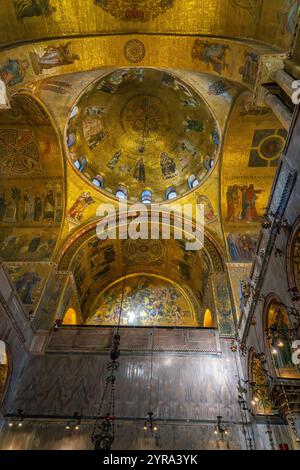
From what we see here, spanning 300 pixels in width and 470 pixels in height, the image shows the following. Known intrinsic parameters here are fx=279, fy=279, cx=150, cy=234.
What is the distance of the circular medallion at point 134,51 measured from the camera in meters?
8.02

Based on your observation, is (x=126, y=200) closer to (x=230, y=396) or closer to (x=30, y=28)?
(x=30, y=28)

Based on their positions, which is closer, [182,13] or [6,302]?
[182,13]

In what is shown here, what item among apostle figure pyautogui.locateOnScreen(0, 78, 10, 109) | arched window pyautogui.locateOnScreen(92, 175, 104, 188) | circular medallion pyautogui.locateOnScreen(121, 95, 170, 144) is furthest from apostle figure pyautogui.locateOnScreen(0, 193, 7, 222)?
apostle figure pyautogui.locateOnScreen(0, 78, 10, 109)

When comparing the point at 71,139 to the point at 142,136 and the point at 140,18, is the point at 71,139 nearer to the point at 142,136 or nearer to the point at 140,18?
the point at 142,136

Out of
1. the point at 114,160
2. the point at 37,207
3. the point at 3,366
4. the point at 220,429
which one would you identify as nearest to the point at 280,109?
the point at 220,429

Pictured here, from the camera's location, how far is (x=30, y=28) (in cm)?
721

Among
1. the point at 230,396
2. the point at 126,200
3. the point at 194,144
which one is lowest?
the point at 230,396

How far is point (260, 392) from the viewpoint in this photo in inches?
297

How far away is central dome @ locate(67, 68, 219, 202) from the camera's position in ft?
43.7

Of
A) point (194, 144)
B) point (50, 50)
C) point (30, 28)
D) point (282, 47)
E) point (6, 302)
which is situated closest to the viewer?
point (282, 47)

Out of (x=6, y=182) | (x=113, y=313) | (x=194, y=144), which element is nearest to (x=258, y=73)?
(x=194, y=144)

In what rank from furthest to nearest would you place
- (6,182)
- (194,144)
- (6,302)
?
(194,144)
(6,182)
(6,302)

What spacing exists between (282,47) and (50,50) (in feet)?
19.7

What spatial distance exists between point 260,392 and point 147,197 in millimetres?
10556
